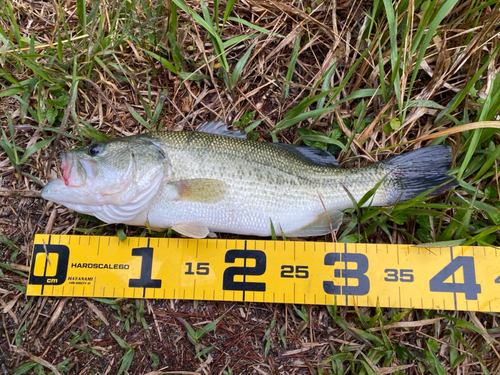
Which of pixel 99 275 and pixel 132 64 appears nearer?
pixel 99 275

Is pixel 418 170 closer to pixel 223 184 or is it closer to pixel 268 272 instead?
pixel 268 272

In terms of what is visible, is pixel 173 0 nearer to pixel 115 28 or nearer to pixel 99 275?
pixel 115 28

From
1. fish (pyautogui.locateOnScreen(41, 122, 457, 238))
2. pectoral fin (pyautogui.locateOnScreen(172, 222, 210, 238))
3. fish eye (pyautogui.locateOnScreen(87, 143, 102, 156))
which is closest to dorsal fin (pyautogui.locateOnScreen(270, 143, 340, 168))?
fish (pyautogui.locateOnScreen(41, 122, 457, 238))

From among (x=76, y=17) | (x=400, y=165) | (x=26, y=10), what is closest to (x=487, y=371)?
(x=400, y=165)

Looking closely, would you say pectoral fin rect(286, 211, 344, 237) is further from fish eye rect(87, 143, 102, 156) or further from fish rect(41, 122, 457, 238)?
fish eye rect(87, 143, 102, 156)

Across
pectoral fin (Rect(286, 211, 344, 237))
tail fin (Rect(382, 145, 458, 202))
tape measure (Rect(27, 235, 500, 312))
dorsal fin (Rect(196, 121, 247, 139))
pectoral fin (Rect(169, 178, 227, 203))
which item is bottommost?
tape measure (Rect(27, 235, 500, 312))

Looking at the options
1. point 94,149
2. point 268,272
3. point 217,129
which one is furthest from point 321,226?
point 94,149
